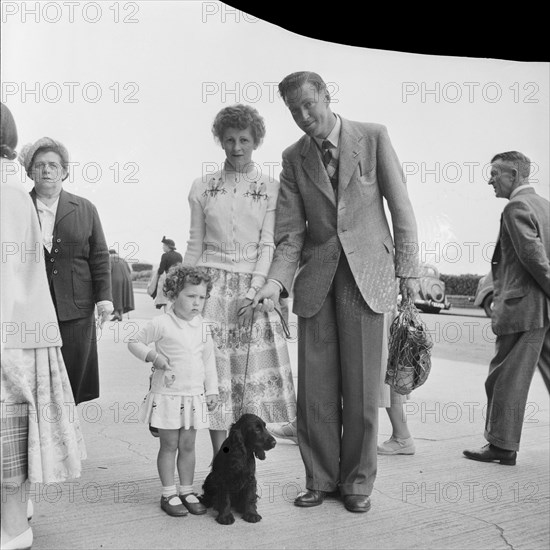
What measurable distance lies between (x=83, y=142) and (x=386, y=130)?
0.88 metres

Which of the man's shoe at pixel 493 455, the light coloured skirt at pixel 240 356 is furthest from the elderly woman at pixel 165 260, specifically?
the man's shoe at pixel 493 455

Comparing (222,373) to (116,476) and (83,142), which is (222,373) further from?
(83,142)

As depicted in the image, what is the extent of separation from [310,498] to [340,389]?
33 centimetres

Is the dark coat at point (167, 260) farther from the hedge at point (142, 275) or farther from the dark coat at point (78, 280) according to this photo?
the dark coat at point (78, 280)

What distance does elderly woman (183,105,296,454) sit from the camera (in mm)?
2082

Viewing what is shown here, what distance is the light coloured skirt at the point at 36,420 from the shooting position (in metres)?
1.65

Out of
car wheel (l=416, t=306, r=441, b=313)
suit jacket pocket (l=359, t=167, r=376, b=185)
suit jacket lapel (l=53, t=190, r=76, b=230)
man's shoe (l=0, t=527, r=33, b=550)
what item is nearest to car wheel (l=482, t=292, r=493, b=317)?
car wheel (l=416, t=306, r=441, b=313)

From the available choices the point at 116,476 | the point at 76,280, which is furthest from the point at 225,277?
the point at 116,476

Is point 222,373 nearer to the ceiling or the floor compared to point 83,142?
nearer to the floor

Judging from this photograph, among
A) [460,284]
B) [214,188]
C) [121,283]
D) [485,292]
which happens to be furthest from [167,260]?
[485,292]

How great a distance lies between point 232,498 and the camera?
188cm

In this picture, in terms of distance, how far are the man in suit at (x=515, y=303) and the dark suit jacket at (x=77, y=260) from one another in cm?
132

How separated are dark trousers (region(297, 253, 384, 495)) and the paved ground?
0.33 feet

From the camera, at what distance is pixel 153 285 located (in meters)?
2.11
